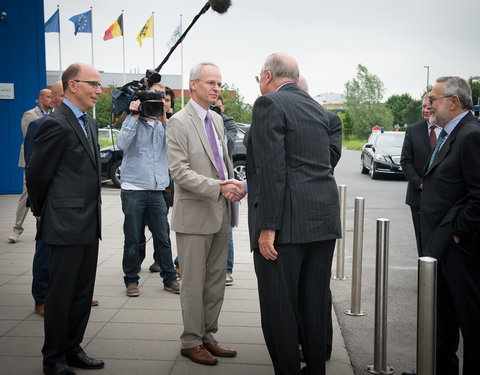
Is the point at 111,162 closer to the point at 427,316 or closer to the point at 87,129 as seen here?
the point at 87,129

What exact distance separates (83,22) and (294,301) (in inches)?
1312

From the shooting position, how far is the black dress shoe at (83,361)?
4.09 meters

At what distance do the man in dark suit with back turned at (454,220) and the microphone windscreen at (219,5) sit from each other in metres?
2.96

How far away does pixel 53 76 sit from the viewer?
78.1 meters

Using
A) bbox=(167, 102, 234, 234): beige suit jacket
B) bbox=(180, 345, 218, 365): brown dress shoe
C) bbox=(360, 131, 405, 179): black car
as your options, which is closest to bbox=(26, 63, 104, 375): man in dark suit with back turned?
bbox=(167, 102, 234, 234): beige suit jacket

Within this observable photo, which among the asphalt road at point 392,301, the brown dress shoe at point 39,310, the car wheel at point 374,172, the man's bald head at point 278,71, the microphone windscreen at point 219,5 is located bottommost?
the car wheel at point 374,172

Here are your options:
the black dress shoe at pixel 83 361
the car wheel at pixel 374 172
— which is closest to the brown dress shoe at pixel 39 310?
the black dress shoe at pixel 83 361

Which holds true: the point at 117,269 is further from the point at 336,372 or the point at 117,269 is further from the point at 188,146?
the point at 336,372

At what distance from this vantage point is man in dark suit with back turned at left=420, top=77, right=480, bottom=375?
135 inches

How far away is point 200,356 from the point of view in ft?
13.8

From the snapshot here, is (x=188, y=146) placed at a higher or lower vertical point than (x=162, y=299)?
higher

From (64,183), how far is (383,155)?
1752 centimetres

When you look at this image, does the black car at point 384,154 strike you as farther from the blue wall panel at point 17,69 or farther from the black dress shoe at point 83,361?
the black dress shoe at point 83,361

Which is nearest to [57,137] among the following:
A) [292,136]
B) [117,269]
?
[292,136]
